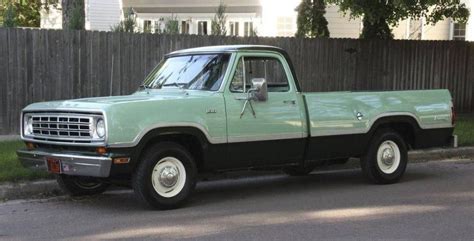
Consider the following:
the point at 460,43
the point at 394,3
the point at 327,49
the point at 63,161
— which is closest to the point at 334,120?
the point at 63,161

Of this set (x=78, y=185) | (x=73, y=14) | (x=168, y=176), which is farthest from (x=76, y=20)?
(x=168, y=176)

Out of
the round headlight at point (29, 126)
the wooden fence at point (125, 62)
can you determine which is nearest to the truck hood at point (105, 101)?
the round headlight at point (29, 126)

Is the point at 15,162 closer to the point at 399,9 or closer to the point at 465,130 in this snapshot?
the point at 399,9

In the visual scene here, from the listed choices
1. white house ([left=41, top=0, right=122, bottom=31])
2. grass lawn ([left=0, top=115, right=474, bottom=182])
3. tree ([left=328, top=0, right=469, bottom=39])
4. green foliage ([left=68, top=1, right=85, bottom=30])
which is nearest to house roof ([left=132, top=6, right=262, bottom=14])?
white house ([left=41, top=0, right=122, bottom=31])

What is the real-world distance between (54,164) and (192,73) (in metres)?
2.09

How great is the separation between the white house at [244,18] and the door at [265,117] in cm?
1711

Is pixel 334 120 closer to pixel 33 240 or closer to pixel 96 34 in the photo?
pixel 33 240

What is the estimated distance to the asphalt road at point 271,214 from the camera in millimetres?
6359

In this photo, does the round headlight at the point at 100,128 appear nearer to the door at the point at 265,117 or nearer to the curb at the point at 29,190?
the door at the point at 265,117

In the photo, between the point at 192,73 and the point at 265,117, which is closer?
the point at 265,117

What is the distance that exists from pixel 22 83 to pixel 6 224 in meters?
6.46

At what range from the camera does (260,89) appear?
25.4ft

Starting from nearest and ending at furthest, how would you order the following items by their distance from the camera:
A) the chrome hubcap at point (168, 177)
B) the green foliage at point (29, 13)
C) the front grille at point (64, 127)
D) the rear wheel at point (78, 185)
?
the front grille at point (64, 127) → the chrome hubcap at point (168, 177) → the rear wheel at point (78, 185) → the green foliage at point (29, 13)

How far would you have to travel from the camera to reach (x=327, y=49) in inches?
647
